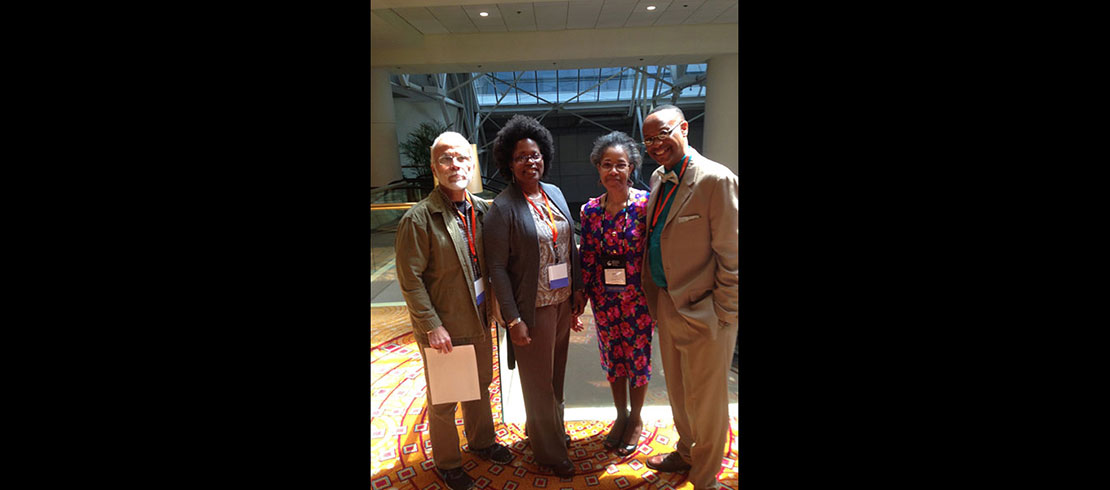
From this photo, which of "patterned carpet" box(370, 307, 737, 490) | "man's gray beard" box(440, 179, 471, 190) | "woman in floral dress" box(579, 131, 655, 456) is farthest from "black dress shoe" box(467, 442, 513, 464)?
"man's gray beard" box(440, 179, 471, 190)

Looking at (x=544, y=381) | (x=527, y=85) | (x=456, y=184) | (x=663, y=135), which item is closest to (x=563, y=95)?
(x=527, y=85)

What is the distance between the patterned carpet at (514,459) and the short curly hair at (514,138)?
1.24m

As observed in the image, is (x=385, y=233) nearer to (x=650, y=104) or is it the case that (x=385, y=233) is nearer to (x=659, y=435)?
Answer: (x=650, y=104)

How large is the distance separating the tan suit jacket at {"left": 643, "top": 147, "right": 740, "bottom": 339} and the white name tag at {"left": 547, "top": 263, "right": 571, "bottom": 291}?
42 centimetres

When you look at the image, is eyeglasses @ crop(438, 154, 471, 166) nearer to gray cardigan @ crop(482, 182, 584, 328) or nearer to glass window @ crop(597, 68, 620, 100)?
gray cardigan @ crop(482, 182, 584, 328)

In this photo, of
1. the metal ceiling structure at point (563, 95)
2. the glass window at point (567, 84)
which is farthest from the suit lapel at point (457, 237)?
the glass window at point (567, 84)

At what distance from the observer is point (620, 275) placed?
1769 mm

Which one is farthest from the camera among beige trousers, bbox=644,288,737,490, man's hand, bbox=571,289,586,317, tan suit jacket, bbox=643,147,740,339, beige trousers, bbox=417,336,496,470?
man's hand, bbox=571,289,586,317

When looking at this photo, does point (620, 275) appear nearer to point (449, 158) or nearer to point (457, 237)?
point (457, 237)

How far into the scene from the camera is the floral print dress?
5.67ft

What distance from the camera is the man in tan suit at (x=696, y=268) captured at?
1.46 meters

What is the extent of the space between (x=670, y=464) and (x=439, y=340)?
113 centimetres

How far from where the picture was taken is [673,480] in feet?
5.82

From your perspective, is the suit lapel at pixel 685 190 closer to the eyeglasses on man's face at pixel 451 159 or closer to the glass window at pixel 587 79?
the glass window at pixel 587 79
